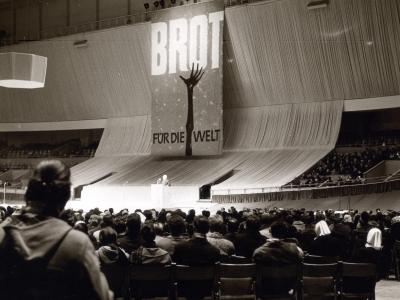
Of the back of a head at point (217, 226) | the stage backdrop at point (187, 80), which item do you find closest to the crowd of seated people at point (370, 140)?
the stage backdrop at point (187, 80)

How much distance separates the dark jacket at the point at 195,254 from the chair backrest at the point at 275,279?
0.39m

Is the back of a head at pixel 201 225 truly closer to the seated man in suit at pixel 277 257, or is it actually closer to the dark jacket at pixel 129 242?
the seated man in suit at pixel 277 257

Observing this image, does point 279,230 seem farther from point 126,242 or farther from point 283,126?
point 283,126

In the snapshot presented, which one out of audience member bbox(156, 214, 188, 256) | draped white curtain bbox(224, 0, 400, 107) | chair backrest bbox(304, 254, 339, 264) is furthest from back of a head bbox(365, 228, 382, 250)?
draped white curtain bbox(224, 0, 400, 107)

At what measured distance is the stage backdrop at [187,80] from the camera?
85.6ft

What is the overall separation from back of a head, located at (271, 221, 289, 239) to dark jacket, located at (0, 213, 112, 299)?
3300 mm

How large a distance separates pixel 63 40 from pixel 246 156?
38.2 ft

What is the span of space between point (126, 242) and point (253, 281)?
1277 millimetres

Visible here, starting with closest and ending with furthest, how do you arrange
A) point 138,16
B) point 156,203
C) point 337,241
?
1. point 337,241
2. point 156,203
3. point 138,16

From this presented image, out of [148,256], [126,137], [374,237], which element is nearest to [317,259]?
[148,256]

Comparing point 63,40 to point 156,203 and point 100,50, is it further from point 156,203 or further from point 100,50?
point 156,203

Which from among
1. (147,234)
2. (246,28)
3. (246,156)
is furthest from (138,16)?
(147,234)

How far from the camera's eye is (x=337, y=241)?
22.1ft

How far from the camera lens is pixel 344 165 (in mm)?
22766
